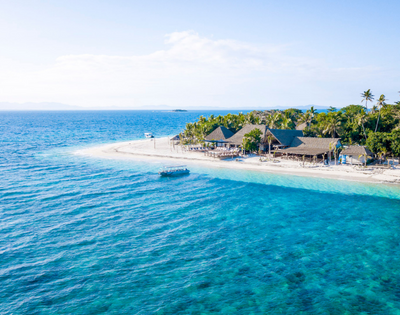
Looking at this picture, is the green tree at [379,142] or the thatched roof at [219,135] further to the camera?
the thatched roof at [219,135]

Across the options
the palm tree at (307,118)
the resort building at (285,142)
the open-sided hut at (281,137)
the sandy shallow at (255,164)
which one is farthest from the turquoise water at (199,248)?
the palm tree at (307,118)

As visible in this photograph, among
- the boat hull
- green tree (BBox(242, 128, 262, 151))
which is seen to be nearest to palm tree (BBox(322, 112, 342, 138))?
green tree (BBox(242, 128, 262, 151))

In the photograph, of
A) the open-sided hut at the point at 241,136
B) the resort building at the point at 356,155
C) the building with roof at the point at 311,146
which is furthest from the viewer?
the open-sided hut at the point at 241,136

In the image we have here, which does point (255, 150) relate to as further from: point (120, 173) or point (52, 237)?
point (52, 237)

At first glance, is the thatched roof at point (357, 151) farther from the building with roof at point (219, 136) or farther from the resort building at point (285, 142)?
the building with roof at point (219, 136)

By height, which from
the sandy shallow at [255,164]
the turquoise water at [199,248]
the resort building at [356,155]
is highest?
the resort building at [356,155]

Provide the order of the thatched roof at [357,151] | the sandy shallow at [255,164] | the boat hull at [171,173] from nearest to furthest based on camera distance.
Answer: the sandy shallow at [255,164] < the boat hull at [171,173] < the thatched roof at [357,151]

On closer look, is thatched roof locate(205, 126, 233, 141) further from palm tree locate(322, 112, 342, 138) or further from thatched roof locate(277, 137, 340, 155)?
palm tree locate(322, 112, 342, 138)
